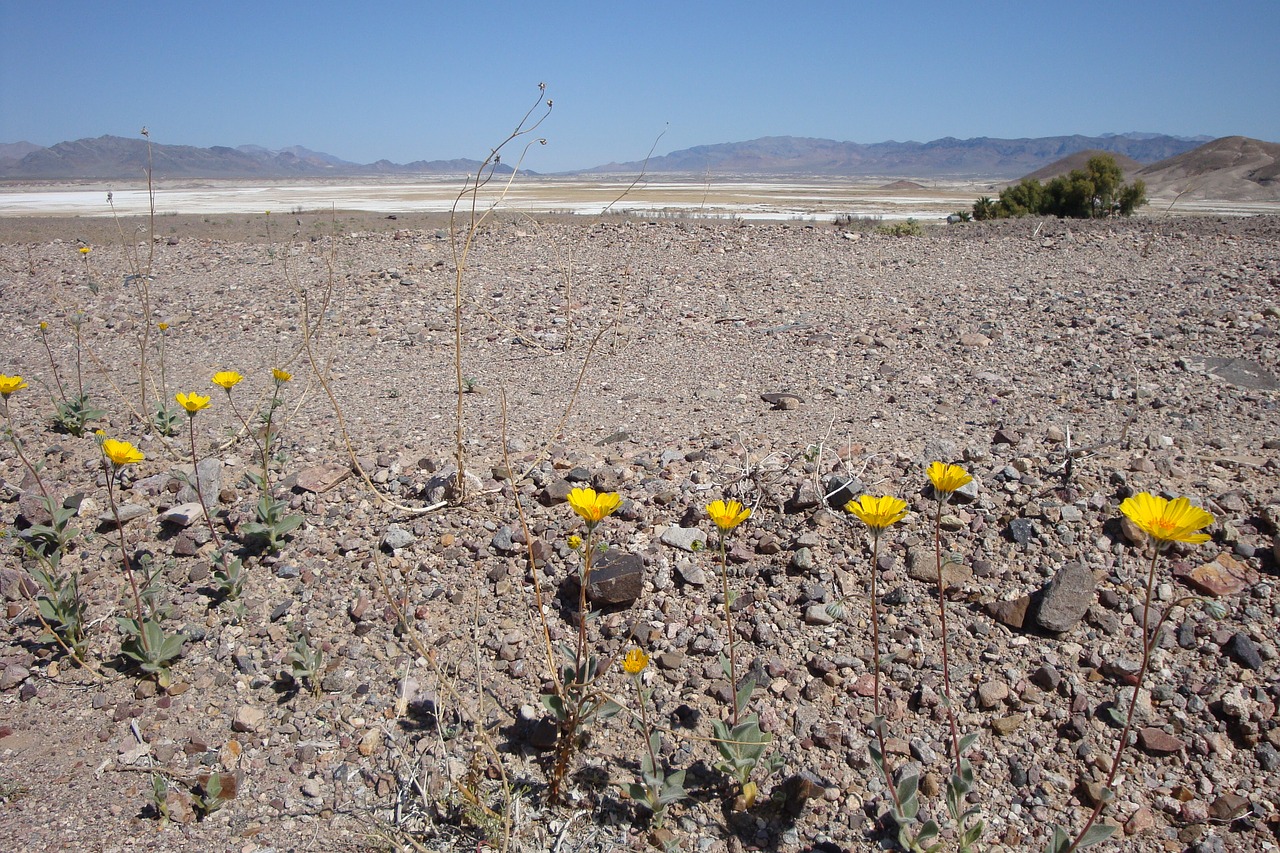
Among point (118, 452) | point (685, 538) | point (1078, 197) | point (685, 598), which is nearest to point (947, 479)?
point (685, 598)

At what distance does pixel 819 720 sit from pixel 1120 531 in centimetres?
131

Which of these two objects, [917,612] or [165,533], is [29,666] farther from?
[917,612]

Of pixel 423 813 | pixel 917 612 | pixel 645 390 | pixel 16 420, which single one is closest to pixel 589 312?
pixel 645 390

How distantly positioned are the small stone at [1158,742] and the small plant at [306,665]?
2395 millimetres

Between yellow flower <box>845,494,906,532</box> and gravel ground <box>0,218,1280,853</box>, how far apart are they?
689 millimetres

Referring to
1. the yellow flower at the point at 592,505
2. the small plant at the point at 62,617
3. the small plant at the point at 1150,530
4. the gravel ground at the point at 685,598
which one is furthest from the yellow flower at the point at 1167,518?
the small plant at the point at 62,617

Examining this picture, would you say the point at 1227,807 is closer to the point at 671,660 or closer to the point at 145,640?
the point at 671,660

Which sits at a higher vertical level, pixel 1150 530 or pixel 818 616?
pixel 1150 530

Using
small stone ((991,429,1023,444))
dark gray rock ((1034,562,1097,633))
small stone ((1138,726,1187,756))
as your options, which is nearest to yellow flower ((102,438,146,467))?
dark gray rock ((1034,562,1097,633))

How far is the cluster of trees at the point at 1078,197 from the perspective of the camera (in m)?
16.2

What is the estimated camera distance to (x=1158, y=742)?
6.91 feet

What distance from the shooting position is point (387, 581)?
2861 millimetres

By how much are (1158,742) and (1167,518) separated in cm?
82

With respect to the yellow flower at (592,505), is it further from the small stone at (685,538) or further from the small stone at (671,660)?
the small stone at (685,538)
